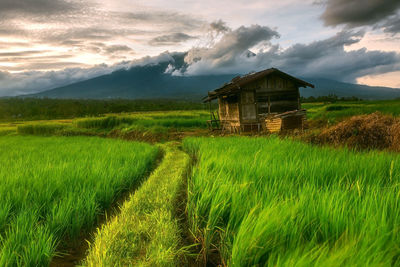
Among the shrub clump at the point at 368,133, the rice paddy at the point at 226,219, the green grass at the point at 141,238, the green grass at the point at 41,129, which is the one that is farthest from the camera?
the green grass at the point at 41,129

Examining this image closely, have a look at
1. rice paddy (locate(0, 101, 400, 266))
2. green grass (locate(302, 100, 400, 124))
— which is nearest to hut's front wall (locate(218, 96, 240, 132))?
green grass (locate(302, 100, 400, 124))

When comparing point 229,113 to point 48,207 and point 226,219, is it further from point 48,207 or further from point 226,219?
point 226,219

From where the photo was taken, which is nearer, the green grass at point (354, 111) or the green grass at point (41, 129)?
the green grass at point (354, 111)

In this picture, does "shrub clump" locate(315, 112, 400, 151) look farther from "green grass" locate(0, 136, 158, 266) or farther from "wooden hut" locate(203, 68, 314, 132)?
"wooden hut" locate(203, 68, 314, 132)

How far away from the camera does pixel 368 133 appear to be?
6172 millimetres

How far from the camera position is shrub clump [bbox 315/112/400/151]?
5762 millimetres

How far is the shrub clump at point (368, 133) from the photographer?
5.76 meters

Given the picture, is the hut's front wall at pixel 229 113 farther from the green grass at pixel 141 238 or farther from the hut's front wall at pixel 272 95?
the green grass at pixel 141 238

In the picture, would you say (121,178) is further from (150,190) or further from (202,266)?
(202,266)

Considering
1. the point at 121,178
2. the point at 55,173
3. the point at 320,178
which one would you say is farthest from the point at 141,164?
the point at 320,178

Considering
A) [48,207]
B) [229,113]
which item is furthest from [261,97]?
[48,207]

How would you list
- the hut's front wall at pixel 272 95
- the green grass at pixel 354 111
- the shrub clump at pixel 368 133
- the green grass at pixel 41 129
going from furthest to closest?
the green grass at pixel 41 129
the hut's front wall at pixel 272 95
the green grass at pixel 354 111
the shrub clump at pixel 368 133

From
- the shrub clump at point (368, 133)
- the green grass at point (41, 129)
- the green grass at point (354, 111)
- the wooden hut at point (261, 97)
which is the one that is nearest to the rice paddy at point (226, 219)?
the shrub clump at point (368, 133)

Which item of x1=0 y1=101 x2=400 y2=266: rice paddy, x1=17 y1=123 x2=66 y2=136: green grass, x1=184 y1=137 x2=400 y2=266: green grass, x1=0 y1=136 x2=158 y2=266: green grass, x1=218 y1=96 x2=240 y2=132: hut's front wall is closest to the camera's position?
x1=184 y1=137 x2=400 y2=266: green grass
